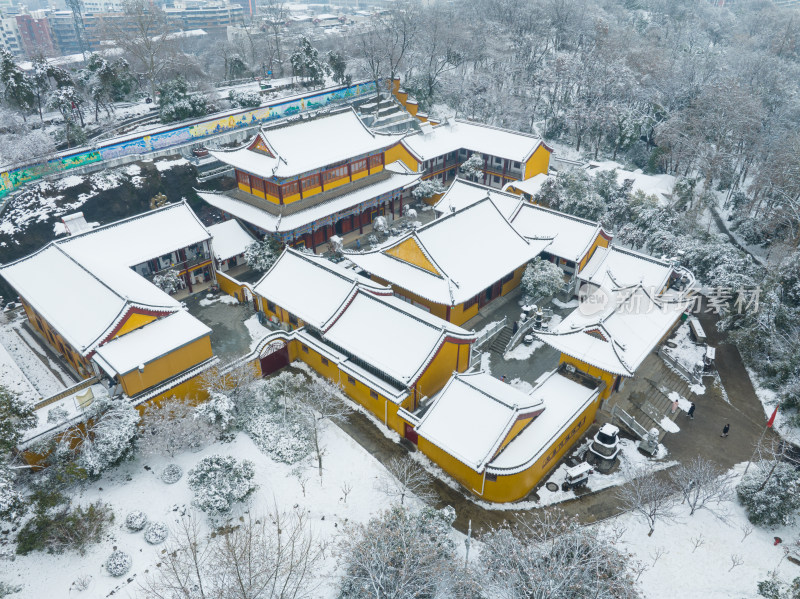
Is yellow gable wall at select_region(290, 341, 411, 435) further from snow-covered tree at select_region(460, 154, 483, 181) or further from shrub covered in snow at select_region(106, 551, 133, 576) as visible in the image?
snow-covered tree at select_region(460, 154, 483, 181)

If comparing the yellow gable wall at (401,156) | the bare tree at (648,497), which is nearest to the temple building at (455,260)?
the bare tree at (648,497)

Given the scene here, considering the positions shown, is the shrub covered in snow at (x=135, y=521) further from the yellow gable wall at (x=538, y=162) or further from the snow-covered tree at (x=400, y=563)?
the yellow gable wall at (x=538, y=162)

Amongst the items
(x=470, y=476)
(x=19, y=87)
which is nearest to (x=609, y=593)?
(x=470, y=476)

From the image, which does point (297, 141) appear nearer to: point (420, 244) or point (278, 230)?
point (278, 230)

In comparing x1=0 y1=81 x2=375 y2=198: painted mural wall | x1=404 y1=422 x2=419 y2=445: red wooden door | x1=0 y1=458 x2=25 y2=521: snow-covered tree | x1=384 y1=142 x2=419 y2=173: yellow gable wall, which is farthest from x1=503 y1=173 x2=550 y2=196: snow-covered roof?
x1=0 y1=458 x2=25 y2=521: snow-covered tree

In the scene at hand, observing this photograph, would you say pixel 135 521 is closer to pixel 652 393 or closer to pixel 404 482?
pixel 404 482

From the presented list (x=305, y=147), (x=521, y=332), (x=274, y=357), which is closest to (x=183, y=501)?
(x=274, y=357)
